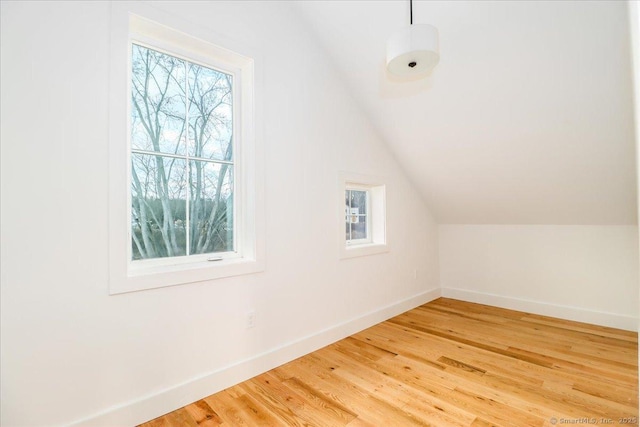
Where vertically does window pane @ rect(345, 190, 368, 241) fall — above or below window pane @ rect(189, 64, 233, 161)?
below

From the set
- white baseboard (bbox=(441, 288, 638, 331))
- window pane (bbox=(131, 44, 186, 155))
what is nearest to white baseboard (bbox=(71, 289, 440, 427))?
window pane (bbox=(131, 44, 186, 155))

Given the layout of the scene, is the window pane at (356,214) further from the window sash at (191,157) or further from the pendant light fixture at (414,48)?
the pendant light fixture at (414,48)

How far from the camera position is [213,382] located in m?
2.00

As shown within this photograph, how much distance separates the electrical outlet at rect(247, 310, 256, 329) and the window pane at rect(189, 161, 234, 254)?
1.62 feet

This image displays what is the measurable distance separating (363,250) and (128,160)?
2.23 metres

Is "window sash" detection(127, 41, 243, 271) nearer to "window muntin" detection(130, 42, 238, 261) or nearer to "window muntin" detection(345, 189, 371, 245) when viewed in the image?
"window muntin" detection(130, 42, 238, 261)

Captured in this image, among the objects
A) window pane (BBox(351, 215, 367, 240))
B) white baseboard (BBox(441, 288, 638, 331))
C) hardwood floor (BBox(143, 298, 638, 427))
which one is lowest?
hardwood floor (BBox(143, 298, 638, 427))

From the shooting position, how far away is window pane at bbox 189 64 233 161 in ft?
7.01

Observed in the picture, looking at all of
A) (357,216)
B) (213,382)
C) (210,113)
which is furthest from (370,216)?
(213,382)

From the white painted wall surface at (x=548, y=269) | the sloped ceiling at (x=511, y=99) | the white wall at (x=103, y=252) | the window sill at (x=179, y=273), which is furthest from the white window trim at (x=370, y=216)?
the white painted wall surface at (x=548, y=269)

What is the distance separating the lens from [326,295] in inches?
109

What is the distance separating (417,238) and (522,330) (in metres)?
1.49

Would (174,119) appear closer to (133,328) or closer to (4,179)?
(4,179)

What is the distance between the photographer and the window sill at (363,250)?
2992 millimetres
